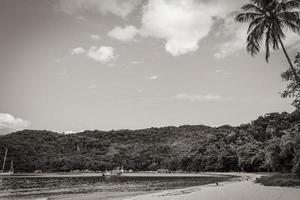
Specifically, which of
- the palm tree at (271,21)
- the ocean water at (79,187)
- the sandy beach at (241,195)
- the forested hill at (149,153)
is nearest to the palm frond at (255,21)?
the palm tree at (271,21)

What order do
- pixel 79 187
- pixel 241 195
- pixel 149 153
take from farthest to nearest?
pixel 149 153 → pixel 79 187 → pixel 241 195

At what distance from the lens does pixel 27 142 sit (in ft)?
580

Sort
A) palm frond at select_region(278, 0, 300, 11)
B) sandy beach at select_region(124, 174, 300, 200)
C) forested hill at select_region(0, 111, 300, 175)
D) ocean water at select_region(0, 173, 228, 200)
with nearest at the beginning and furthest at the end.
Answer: sandy beach at select_region(124, 174, 300, 200), palm frond at select_region(278, 0, 300, 11), ocean water at select_region(0, 173, 228, 200), forested hill at select_region(0, 111, 300, 175)

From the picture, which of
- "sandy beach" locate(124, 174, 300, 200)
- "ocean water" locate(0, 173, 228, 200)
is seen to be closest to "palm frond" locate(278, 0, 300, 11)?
"sandy beach" locate(124, 174, 300, 200)

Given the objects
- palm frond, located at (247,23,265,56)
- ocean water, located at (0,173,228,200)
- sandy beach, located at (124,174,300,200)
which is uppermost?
palm frond, located at (247,23,265,56)

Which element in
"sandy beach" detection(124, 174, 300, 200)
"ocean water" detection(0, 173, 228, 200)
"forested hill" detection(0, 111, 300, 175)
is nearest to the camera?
"sandy beach" detection(124, 174, 300, 200)

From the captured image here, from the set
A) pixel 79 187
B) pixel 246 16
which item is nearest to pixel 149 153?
pixel 79 187

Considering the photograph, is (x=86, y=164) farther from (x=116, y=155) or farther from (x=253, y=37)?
(x=253, y=37)

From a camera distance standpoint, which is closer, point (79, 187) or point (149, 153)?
point (79, 187)

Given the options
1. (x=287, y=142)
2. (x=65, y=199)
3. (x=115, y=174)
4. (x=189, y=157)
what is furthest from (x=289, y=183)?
(x=189, y=157)

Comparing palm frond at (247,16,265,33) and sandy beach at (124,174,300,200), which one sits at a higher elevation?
palm frond at (247,16,265,33)

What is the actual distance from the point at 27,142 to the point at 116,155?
5092 cm

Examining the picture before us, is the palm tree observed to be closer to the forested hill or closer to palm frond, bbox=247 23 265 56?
palm frond, bbox=247 23 265 56

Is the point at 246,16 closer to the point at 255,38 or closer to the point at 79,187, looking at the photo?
the point at 255,38
